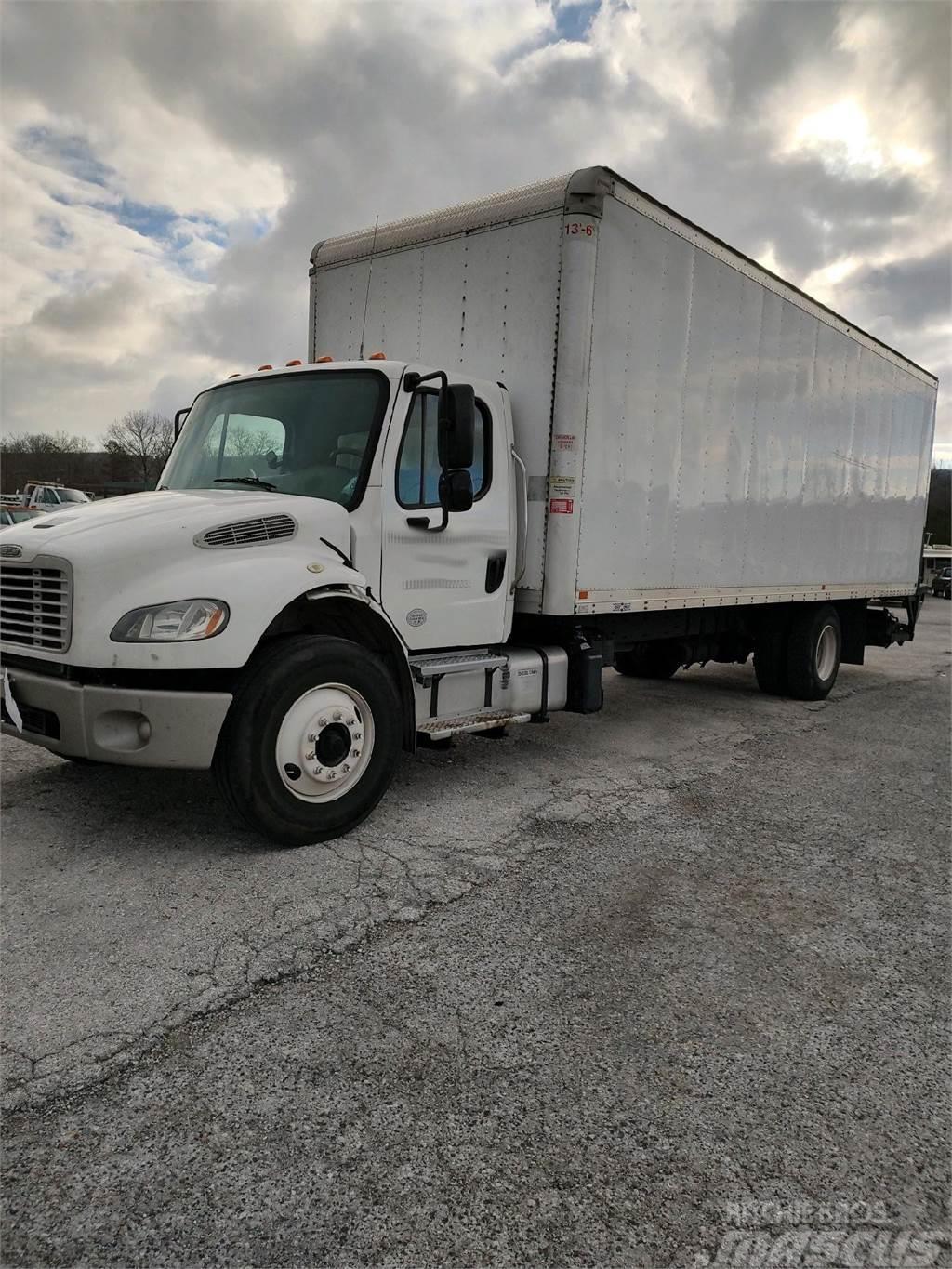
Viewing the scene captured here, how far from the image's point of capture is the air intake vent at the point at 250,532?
4152mm

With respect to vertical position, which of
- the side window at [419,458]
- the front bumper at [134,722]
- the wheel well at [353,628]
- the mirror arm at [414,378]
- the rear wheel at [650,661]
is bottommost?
the rear wheel at [650,661]

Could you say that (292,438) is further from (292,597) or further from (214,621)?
(214,621)

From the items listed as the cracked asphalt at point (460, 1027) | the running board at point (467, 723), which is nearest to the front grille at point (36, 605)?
the cracked asphalt at point (460, 1027)

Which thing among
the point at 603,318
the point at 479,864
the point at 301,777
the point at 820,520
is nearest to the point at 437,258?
the point at 603,318

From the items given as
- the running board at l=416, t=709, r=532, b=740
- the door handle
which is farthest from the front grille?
the door handle

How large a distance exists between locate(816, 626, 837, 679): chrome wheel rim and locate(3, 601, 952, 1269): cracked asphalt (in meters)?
4.60

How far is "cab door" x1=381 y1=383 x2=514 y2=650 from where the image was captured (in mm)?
4961

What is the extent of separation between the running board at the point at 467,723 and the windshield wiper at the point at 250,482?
5.35ft

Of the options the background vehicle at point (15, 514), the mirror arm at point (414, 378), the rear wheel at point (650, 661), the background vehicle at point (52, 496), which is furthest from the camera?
the background vehicle at point (52, 496)

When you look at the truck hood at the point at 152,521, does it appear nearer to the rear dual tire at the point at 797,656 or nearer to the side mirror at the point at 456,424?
the side mirror at the point at 456,424

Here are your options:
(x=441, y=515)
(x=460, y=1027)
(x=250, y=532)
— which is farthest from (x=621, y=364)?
(x=460, y=1027)

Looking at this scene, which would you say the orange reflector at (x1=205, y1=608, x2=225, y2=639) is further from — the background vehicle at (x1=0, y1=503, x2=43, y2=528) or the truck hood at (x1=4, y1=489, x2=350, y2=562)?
the background vehicle at (x1=0, y1=503, x2=43, y2=528)

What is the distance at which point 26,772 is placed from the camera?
18.0 feet

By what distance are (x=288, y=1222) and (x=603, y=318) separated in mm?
5256
